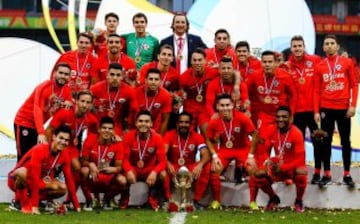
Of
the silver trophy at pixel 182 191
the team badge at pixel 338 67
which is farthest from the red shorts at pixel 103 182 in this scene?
the team badge at pixel 338 67

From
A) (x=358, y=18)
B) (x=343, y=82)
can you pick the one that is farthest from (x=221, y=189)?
(x=358, y=18)

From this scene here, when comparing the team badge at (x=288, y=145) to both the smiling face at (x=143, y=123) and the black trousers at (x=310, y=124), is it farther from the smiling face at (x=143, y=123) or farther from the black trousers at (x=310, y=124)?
the smiling face at (x=143, y=123)

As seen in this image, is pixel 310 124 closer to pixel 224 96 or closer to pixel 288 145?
pixel 288 145

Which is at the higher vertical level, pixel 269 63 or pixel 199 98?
pixel 269 63

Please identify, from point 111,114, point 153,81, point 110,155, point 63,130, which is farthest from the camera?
point 111,114

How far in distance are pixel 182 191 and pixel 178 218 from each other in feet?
2.30

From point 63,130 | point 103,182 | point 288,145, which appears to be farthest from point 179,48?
point 63,130

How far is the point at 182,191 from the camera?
27.5ft

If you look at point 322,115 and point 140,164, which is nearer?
point 140,164

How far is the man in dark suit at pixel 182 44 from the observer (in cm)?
921

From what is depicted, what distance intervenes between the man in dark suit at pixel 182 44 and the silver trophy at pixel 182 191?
143 centimetres

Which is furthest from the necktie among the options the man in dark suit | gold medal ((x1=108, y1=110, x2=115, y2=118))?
gold medal ((x1=108, y1=110, x2=115, y2=118))

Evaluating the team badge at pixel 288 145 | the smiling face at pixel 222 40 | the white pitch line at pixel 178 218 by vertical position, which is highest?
the smiling face at pixel 222 40

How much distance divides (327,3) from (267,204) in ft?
88.8
